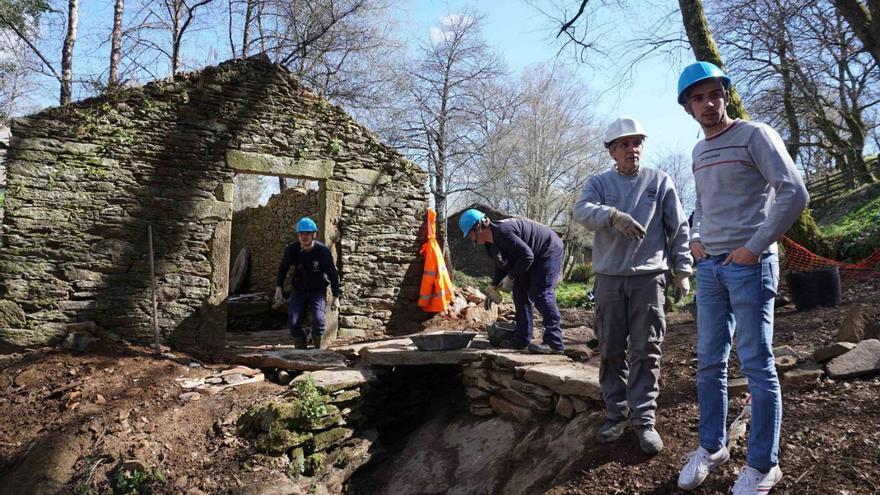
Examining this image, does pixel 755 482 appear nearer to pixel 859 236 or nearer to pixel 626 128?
pixel 626 128

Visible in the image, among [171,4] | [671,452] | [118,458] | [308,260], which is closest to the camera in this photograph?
[671,452]

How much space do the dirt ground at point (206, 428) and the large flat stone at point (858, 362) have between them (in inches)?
2.6

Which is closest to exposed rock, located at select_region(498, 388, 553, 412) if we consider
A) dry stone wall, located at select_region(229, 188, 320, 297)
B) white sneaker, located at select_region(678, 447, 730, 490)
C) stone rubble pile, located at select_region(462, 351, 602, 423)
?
stone rubble pile, located at select_region(462, 351, 602, 423)

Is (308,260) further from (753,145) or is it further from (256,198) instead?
(256,198)

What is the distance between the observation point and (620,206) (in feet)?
11.1

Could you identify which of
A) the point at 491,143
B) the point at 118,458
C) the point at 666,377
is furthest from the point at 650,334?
the point at 491,143

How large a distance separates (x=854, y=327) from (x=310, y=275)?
17.5ft

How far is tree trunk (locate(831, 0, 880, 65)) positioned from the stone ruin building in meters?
5.80

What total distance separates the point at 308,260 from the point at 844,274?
7455mm

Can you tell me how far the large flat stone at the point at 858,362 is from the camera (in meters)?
3.44

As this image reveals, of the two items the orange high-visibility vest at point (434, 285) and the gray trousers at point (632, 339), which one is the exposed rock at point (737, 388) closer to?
the gray trousers at point (632, 339)

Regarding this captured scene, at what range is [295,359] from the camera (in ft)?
20.4

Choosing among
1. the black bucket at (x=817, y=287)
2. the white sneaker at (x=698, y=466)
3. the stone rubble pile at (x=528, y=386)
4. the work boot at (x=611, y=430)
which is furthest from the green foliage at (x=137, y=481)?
the black bucket at (x=817, y=287)

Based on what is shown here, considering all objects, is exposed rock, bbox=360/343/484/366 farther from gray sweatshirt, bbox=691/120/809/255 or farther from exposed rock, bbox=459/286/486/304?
exposed rock, bbox=459/286/486/304
